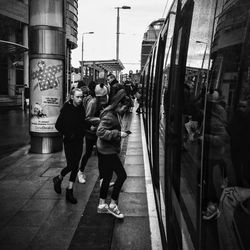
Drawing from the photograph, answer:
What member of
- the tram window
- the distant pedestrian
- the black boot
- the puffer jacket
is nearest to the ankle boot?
the black boot

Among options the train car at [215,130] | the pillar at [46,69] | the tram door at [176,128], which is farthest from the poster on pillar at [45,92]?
the train car at [215,130]

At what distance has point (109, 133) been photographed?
4.94m

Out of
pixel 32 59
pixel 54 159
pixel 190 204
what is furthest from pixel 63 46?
pixel 190 204

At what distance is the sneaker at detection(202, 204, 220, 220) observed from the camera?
180 cm

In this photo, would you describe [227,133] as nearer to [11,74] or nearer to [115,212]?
[115,212]

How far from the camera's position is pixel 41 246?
4.25m

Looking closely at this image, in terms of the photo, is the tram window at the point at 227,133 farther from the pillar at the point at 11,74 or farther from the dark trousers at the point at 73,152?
the pillar at the point at 11,74

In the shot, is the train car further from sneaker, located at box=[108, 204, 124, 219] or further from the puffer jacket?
sneaker, located at box=[108, 204, 124, 219]

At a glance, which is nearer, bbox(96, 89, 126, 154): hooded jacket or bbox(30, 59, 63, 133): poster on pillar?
bbox(96, 89, 126, 154): hooded jacket

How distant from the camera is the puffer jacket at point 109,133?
4.95 m

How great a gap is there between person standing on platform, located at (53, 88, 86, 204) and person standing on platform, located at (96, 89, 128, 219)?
2.23ft

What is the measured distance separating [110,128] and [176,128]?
229 centimetres

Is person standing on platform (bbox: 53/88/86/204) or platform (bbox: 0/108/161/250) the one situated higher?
person standing on platform (bbox: 53/88/86/204)

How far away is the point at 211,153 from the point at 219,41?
0.53m
